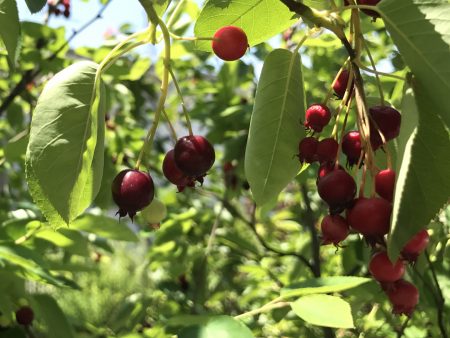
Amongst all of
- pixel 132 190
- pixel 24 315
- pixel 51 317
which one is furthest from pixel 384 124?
pixel 24 315

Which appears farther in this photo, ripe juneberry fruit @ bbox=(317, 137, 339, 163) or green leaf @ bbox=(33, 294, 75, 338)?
green leaf @ bbox=(33, 294, 75, 338)

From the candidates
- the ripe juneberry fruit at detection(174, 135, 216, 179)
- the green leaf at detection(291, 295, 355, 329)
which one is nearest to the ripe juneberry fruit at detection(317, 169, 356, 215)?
the ripe juneberry fruit at detection(174, 135, 216, 179)

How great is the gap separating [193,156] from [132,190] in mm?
84

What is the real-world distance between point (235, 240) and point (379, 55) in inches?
44.5

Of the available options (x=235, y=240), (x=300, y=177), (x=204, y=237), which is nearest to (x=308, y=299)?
(x=300, y=177)

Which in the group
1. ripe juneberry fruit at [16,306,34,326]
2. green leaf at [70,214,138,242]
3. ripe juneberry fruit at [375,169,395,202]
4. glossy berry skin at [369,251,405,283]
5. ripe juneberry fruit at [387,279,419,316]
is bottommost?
ripe juneberry fruit at [16,306,34,326]

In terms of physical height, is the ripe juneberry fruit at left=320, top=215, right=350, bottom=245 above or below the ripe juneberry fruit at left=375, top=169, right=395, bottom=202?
below

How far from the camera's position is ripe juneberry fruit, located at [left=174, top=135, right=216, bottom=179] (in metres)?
0.72

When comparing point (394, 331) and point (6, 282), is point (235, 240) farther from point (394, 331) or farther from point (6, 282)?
point (6, 282)

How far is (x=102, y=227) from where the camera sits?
1.34 metres

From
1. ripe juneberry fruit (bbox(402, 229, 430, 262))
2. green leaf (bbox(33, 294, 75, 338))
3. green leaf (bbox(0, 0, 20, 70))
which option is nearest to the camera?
ripe juneberry fruit (bbox(402, 229, 430, 262))

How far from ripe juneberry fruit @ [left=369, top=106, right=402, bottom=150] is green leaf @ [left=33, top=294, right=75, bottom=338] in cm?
89

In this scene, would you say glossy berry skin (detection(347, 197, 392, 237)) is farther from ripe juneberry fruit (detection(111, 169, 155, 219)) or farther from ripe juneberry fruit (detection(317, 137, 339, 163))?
ripe juneberry fruit (detection(111, 169, 155, 219))

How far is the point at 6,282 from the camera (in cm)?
128
